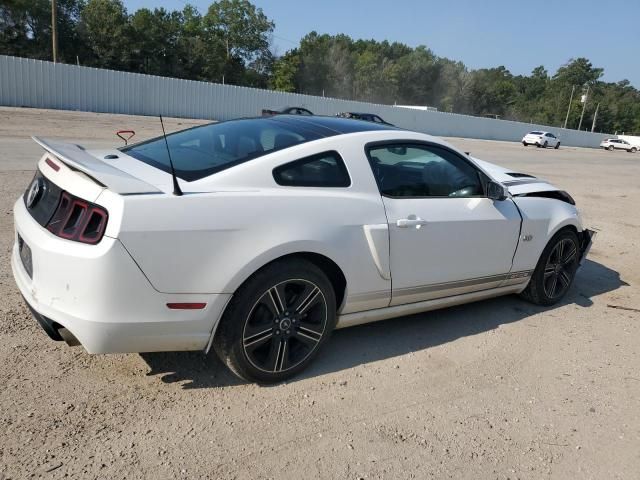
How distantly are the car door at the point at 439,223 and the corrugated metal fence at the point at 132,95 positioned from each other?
90.9ft

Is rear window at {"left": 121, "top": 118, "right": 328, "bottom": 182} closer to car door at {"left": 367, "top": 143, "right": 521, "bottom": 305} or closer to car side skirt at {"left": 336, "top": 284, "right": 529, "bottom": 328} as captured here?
car door at {"left": 367, "top": 143, "right": 521, "bottom": 305}

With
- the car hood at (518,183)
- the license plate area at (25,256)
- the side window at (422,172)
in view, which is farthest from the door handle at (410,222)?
the license plate area at (25,256)

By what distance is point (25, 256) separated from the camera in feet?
9.70

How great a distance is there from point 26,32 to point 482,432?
59971 mm

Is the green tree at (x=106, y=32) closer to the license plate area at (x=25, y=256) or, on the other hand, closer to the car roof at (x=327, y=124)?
the car roof at (x=327, y=124)

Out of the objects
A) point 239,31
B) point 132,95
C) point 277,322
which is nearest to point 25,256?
point 277,322

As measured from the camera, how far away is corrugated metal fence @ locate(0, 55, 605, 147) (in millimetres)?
26469

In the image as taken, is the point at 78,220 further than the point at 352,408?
No

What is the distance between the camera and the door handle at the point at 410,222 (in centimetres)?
348

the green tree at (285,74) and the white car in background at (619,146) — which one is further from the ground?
the green tree at (285,74)

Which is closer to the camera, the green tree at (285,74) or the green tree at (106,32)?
the green tree at (106,32)

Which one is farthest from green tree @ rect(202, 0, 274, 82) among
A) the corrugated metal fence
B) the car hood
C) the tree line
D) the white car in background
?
the car hood

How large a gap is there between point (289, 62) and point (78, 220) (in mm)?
81019

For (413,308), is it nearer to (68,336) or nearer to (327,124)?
(327,124)
